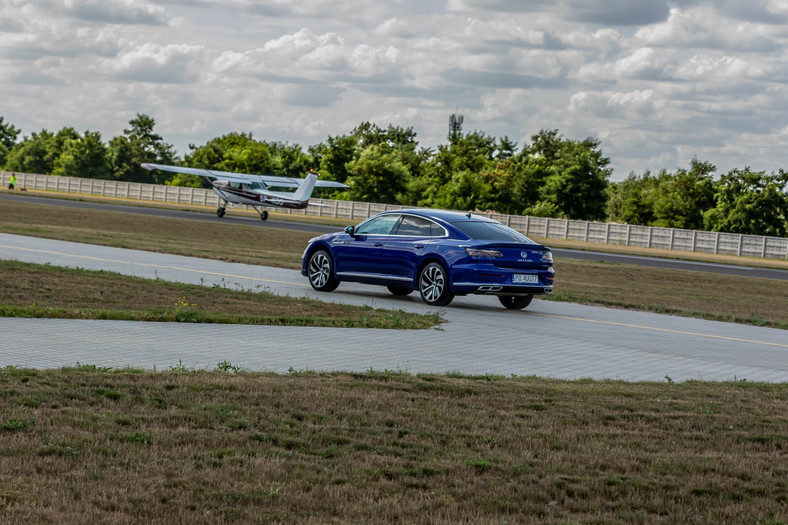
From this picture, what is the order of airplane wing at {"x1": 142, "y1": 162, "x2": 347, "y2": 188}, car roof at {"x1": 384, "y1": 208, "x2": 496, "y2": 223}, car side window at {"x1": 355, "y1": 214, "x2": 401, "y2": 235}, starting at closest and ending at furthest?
car roof at {"x1": 384, "y1": 208, "x2": 496, "y2": 223} < car side window at {"x1": 355, "y1": 214, "x2": 401, "y2": 235} < airplane wing at {"x1": 142, "y1": 162, "x2": 347, "y2": 188}

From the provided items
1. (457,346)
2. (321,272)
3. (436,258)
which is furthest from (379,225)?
(457,346)

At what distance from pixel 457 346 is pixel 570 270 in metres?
18.6

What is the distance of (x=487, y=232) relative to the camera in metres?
17.1

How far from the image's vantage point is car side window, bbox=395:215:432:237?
17422 mm

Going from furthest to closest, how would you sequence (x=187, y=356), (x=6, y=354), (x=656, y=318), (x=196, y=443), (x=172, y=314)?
(x=656, y=318) < (x=172, y=314) < (x=187, y=356) < (x=6, y=354) < (x=196, y=443)

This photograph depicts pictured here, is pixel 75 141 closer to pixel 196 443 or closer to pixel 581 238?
pixel 581 238

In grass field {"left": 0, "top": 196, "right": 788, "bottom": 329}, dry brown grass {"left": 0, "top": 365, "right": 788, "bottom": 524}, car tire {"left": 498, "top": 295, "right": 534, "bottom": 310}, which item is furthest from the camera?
grass field {"left": 0, "top": 196, "right": 788, "bottom": 329}

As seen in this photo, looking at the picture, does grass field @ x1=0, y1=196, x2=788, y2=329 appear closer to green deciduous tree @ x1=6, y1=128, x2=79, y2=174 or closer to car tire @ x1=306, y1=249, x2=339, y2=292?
car tire @ x1=306, y1=249, x2=339, y2=292

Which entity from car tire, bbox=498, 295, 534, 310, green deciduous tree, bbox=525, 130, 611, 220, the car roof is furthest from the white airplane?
car tire, bbox=498, 295, 534, 310

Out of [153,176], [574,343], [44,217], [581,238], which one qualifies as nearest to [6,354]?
[574,343]

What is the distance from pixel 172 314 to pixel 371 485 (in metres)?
7.95

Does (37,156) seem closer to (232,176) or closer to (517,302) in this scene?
(232,176)

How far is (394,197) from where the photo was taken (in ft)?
287

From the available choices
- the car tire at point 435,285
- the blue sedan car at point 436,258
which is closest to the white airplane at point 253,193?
the blue sedan car at point 436,258
